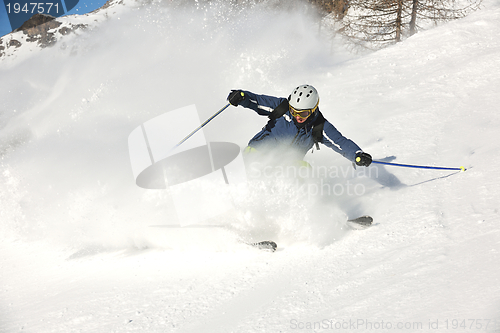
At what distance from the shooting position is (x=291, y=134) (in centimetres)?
395

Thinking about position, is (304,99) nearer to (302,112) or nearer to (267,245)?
(302,112)

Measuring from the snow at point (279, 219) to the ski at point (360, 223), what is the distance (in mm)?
122

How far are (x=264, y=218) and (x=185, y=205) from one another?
42.4 inches

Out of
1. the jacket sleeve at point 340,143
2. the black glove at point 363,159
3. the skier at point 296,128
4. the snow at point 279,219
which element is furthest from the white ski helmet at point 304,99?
the snow at point 279,219

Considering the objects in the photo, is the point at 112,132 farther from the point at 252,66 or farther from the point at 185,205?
the point at 252,66

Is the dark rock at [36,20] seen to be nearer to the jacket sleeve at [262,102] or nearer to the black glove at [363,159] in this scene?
the jacket sleeve at [262,102]

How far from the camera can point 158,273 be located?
3467mm

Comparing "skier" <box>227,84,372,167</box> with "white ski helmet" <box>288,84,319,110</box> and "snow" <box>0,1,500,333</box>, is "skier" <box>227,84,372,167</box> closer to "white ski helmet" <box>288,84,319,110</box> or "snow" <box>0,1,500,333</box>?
"white ski helmet" <box>288,84,319,110</box>

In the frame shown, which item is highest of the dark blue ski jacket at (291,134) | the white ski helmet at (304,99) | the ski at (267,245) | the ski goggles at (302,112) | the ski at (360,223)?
the white ski helmet at (304,99)

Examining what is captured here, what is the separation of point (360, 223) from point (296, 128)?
4.46ft

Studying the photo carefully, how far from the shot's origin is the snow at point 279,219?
2.52 meters

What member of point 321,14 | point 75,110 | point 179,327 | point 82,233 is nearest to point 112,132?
point 75,110

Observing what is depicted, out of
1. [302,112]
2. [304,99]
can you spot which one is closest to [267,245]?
[302,112]

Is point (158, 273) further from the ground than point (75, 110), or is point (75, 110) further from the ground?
point (75, 110)
